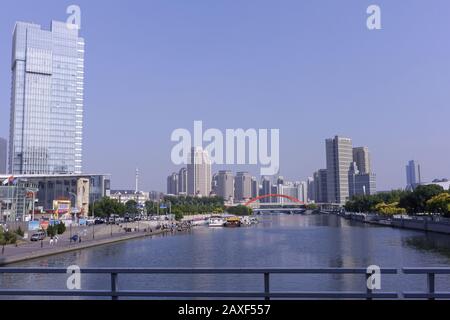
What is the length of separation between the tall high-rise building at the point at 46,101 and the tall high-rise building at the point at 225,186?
6830cm

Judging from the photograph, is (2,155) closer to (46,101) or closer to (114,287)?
(46,101)

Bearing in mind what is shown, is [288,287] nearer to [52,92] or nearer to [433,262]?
[433,262]

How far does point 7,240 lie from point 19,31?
3970 inches

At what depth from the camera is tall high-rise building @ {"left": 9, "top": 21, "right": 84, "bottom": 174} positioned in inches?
4744

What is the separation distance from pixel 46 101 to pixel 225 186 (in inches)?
3478

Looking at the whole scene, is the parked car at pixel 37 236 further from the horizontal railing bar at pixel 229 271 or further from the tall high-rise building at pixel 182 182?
the tall high-rise building at pixel 182 182

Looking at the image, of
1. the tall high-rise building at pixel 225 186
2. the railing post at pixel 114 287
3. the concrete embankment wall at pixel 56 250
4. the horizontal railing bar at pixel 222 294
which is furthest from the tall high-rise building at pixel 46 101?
the railing post at pixel 114 287

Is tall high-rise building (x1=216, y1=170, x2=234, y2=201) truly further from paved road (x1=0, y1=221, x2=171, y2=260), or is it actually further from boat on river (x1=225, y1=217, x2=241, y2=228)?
paved road (x1=0, y1=221, x2=171, y2=260)

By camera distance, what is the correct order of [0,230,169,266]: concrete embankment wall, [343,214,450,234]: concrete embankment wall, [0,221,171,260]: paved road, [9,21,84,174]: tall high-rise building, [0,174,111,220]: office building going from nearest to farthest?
[0,230,169,266]: concrete embankment wall
[0,221,171,260]: paved road
[343,214,450,234]: concrete embankment wall
[0,174,111,220]: office building
[9,21,84,174]: tall high-rise building

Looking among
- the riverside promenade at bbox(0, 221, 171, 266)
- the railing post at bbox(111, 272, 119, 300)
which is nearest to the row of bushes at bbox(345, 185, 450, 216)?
the riverside promenade at bbox(0, 221, 171, 266)

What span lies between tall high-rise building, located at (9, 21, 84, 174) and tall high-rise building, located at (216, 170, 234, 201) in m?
68.3

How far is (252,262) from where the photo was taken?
32844 mm

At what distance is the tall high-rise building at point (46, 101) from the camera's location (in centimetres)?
12050

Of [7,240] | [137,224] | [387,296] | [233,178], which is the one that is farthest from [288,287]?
[233,178]
